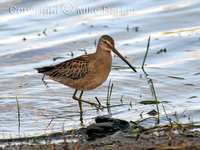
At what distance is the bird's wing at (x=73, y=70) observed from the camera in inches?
457

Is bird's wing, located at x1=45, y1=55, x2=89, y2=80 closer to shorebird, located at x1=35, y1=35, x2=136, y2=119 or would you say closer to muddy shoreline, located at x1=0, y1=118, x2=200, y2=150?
shorebird, located at x1=35, y1=35, x2=136, y2=119

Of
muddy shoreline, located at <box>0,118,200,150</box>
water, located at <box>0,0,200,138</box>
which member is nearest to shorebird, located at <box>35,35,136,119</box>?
water, located at <box>0,0,200,138</box>

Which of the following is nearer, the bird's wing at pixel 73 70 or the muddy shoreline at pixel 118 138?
the muddy shoreline at pixel 118 138

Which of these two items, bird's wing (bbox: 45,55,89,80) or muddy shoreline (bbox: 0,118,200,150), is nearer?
muddy shoreline (bbox: 0,118,200,150)

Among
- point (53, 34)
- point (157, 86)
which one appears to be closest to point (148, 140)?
point (157, 86)

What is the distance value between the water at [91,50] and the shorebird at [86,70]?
0.31 meters

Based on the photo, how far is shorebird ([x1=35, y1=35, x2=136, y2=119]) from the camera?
11.5 m

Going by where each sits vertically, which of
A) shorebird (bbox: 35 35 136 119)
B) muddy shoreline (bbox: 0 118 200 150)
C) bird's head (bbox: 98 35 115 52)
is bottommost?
muddy shoreline (bbox: 0 118 200 150)

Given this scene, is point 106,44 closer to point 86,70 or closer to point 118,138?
point 86,70

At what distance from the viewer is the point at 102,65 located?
1155 cm

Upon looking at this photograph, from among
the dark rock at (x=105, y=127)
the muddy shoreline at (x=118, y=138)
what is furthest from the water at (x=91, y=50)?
the dark rock at (x=105, y=127)

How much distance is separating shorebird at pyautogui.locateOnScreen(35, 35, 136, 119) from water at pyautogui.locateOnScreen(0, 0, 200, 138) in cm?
31

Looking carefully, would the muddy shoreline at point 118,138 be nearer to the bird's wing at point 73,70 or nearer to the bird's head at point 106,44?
the bird's wing at point 73,70

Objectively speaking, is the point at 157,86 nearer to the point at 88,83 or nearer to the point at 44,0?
the point at 88,83
